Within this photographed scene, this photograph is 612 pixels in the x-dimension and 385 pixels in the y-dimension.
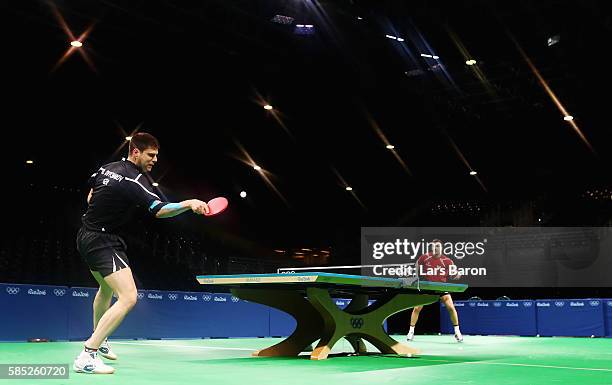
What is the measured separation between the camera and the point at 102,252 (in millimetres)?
4906

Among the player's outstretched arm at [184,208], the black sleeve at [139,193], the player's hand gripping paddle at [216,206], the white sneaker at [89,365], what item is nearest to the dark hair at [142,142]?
the black sleeve at [139,193]

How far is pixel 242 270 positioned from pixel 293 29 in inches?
443

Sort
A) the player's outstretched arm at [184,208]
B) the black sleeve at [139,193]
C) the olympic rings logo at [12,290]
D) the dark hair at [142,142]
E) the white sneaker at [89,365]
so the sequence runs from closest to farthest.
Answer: the player's outstretched arm at [184,208] < the white sneaker at [89,365] < the black sleeve at [139,193] < the dark hair at [142,142] < the olympic rings logo at [12,290]

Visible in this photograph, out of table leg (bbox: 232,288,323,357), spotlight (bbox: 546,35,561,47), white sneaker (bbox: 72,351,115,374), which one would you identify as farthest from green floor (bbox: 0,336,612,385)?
spotlight (bbox: 546,35,561,47)

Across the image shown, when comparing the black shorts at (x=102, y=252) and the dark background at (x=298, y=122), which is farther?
the dark background at (x=298, y=122)

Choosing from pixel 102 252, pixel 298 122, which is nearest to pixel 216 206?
pixel 102 252

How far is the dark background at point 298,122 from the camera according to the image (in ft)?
37.7

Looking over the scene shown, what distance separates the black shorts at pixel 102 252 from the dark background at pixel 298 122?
6.35 m

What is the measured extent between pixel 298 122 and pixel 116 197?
1134 cm

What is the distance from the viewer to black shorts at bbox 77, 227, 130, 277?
489 centimetres

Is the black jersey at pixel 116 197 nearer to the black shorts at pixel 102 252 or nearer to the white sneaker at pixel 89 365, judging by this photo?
the black shorts at pixel 102 252

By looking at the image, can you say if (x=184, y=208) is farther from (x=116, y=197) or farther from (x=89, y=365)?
(x=89, y=365)

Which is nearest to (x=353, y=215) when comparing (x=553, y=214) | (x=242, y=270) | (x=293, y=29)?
(x=242, y=270)

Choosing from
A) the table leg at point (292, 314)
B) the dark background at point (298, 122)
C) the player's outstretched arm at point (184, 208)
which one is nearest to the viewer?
the player's outstretched arm at point (184, 208)
